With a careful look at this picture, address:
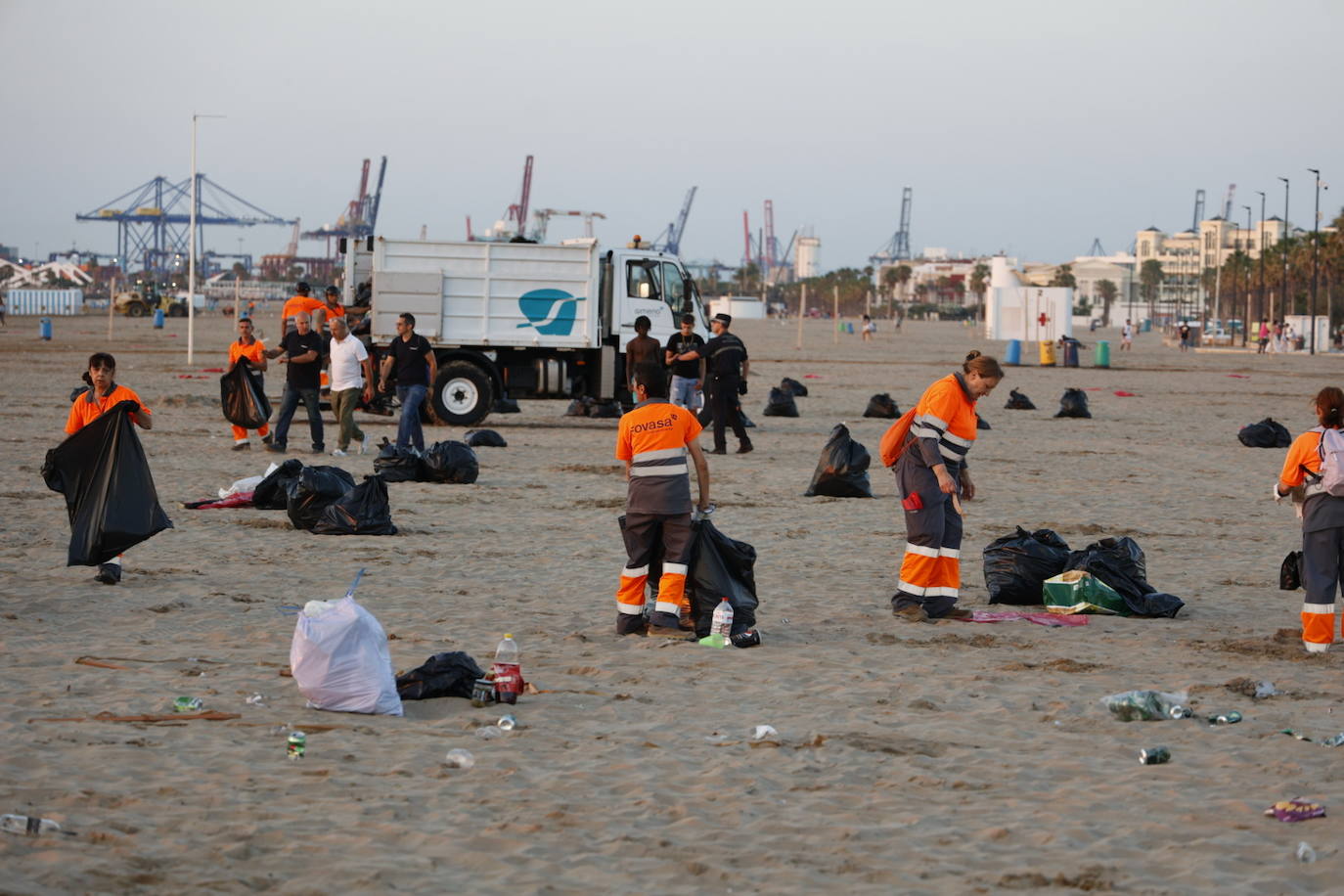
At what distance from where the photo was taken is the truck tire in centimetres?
2319

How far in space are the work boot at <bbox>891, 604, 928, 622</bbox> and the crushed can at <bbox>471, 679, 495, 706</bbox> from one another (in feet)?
10.4

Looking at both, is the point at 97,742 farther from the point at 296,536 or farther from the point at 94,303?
the point at 94,303

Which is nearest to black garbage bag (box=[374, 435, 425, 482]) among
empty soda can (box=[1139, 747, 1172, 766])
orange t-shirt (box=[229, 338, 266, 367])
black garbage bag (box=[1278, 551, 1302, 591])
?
orange t-shirt (box=[229, 338, 266, 367])

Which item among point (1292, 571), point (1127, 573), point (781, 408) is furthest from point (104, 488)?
point (781, 408)

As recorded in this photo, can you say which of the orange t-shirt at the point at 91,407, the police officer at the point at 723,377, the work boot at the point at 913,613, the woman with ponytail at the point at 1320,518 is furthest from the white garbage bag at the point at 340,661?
the police officer at the point at 723,377

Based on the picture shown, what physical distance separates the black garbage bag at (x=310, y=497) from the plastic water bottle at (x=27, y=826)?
7.50 m

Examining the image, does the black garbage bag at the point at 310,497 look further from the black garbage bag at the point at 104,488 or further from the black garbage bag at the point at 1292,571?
the black garbage bag at the point at 1292,571

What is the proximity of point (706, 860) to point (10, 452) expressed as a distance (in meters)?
14.8

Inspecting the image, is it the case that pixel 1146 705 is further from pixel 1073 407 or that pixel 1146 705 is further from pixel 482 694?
pixel 1073 407

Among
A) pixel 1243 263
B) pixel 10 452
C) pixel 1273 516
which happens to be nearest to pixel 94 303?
pixel 1243 263

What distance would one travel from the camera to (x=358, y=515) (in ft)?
40.9

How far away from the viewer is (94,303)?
419 ft

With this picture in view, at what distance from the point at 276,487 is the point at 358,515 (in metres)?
1.53

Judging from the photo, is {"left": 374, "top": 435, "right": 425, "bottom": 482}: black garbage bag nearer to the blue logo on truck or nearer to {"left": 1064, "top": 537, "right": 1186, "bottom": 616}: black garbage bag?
the blue logo on truck
